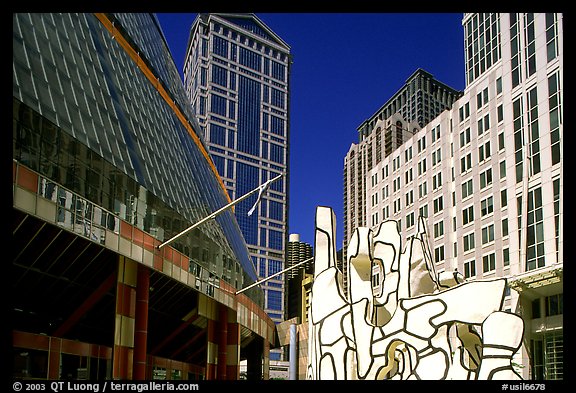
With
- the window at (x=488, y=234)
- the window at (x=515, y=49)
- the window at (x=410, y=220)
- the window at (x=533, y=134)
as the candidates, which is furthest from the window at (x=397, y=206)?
the window at (x=533, y=134)

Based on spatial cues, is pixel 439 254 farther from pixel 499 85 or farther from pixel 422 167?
pixel 499 85

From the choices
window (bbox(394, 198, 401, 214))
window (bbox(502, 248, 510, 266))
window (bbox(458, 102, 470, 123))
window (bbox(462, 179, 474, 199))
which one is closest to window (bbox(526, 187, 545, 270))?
window (bbox(502, 248, 510, 266))

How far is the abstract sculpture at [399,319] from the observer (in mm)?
19531

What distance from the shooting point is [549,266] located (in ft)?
122

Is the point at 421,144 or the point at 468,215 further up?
the point at 421,144

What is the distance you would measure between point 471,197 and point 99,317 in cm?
3346

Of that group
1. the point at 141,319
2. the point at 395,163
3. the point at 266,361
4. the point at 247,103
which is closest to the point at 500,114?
the point at 395,163

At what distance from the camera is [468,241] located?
183ft

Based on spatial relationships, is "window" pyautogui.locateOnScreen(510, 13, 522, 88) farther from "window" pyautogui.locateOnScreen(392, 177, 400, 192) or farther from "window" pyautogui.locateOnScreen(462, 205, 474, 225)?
"window" pyautogui.locateOnScreen(392, 177, 400, 192)

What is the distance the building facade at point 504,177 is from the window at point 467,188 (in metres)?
0.22

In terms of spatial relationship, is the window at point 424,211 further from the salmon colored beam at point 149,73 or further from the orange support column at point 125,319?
the orange support column at point 125,319

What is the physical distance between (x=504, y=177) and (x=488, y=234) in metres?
4.36

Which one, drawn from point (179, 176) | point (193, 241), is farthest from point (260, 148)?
point (193, 241)
